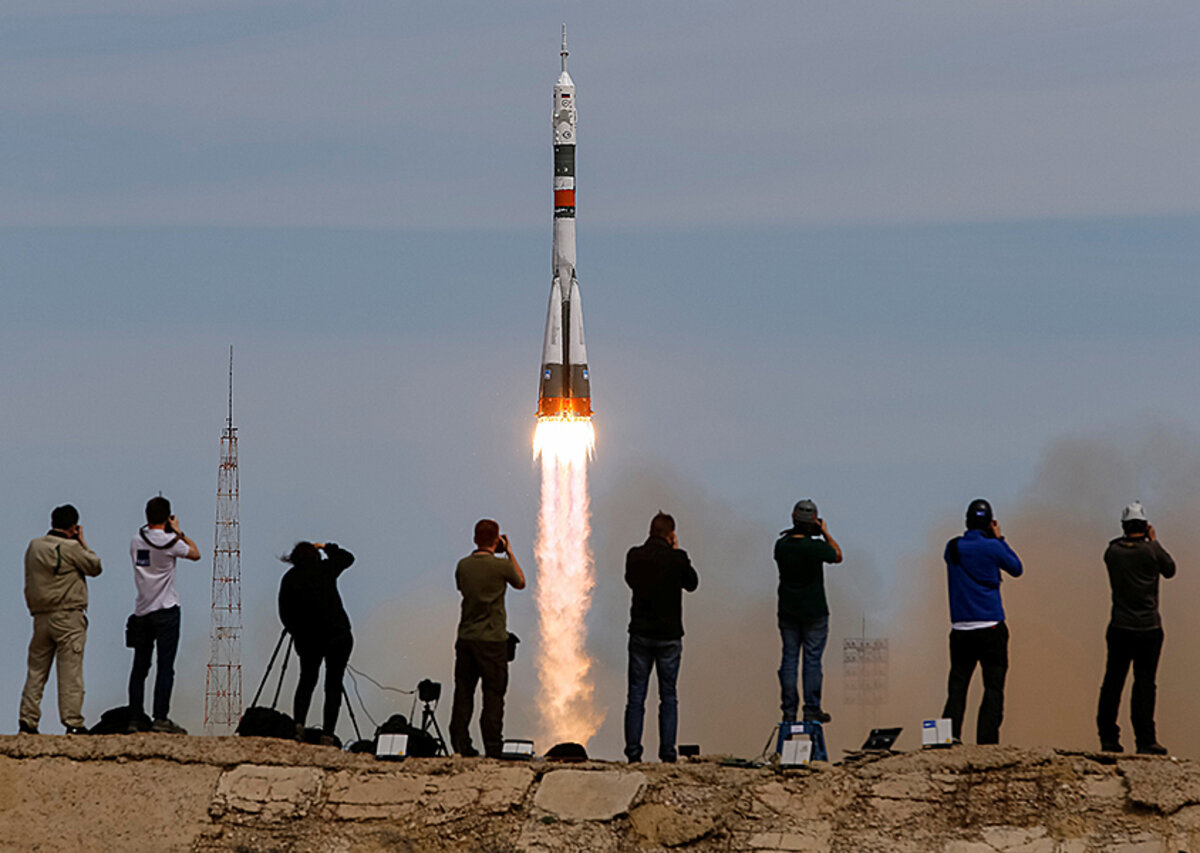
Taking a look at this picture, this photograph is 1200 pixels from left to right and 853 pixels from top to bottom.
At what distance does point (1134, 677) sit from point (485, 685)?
24.3 feet

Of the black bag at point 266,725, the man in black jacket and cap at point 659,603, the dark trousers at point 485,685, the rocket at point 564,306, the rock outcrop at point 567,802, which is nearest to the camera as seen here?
the rock outcrop at point 567,802

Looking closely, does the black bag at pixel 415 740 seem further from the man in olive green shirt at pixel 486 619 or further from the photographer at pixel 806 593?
the photographer at pixel 806 593

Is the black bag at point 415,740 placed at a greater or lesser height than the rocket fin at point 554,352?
lesser

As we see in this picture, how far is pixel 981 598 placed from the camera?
80.3 ft

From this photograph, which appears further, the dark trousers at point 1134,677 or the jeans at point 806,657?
the jeans at point 806,657

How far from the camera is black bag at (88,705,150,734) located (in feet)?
86.6

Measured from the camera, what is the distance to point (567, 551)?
46750 mm

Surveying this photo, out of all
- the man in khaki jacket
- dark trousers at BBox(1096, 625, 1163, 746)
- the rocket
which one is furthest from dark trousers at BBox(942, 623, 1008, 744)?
the rocket

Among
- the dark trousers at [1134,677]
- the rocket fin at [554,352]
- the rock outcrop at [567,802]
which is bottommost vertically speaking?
the rock outcrop at [567,802]

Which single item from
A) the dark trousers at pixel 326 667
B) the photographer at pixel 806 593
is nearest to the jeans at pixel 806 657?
the photographer at pixel 806 593

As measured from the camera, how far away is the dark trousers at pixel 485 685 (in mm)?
25344

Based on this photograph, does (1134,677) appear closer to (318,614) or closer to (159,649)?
(318,614)

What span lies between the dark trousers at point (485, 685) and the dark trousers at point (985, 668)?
200 inches

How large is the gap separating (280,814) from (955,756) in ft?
25.2
